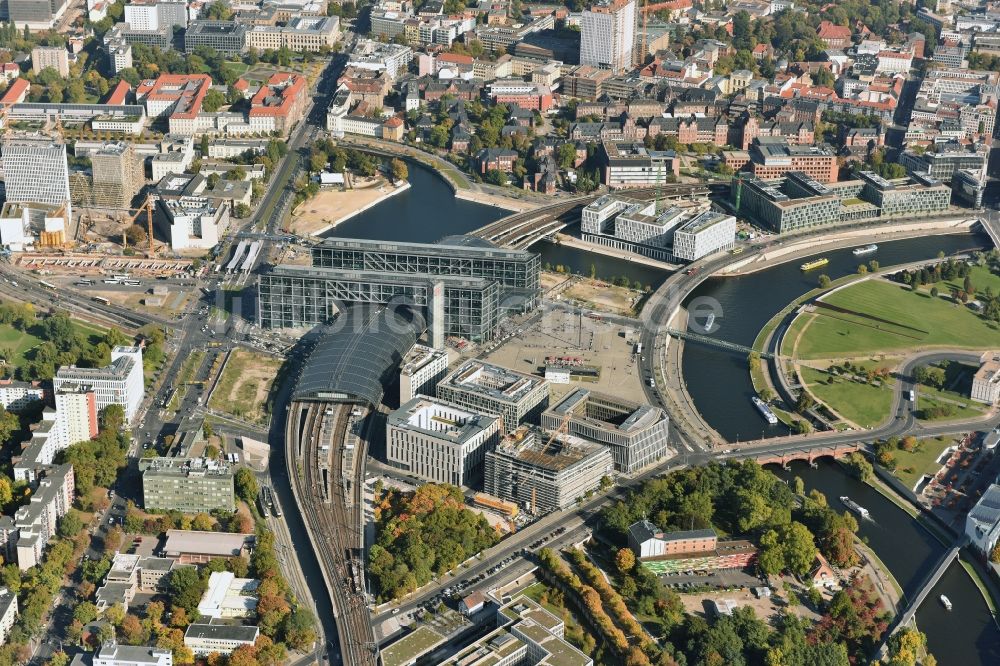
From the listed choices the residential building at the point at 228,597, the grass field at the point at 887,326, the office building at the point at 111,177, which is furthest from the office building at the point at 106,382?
the grass field at the point at 887,326

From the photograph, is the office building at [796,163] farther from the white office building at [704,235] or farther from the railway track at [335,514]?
the railway track at [335,514]

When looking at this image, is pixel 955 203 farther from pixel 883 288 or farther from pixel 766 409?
pixel 766 409

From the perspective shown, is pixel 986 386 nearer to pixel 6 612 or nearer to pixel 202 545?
pixel 202 545

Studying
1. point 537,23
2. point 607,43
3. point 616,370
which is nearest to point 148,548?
point 616,370

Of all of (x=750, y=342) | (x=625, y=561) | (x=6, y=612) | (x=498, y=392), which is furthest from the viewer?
(x=750, y=342)

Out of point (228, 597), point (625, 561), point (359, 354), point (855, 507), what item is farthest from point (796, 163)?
point (228, 597)

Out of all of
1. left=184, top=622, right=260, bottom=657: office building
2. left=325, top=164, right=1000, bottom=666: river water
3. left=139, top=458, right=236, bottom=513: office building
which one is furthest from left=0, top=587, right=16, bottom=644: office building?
left=325, top=164, right=1000, bottom=666: river water
